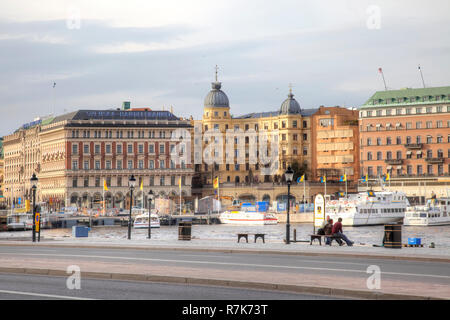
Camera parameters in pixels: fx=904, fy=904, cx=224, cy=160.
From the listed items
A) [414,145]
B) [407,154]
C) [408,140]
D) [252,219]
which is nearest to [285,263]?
[252,219]

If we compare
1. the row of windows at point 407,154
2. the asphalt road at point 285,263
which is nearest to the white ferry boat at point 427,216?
the row of windows at point 407,154

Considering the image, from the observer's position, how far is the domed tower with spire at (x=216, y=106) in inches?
7402

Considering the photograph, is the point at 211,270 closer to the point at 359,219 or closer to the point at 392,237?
the point at 392,237

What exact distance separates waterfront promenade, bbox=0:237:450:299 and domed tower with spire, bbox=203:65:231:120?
471ft

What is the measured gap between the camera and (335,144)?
582 ft

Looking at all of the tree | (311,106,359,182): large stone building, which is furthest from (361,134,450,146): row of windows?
the tree

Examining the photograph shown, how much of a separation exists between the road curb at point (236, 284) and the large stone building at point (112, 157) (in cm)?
14239

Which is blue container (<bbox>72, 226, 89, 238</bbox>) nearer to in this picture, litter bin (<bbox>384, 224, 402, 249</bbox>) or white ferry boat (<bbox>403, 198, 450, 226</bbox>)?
litter bin (<bbox>384, 224, 402, 249</bbox>)

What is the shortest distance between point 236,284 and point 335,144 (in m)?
153

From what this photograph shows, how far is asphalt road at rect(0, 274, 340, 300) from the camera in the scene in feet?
75.7

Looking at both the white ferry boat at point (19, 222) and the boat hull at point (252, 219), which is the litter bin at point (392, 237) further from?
the boat hull at point (252, 219)

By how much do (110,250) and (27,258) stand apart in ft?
26.2
